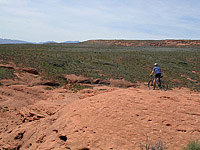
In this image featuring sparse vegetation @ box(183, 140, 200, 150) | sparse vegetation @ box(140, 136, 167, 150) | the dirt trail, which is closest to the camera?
sparse vegetation @ box(183, 140, 200, 150)

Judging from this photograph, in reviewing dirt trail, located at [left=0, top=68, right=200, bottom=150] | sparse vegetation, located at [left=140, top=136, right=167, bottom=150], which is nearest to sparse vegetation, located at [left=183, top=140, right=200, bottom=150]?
dirt trail, located at [left=0, top=68, right=200, bottom=150]

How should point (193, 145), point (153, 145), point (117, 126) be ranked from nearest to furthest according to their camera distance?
point (193, 145) → point (153, 145) → point (117, 126)

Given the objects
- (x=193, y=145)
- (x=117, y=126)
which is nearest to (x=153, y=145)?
(x=193, y=145)

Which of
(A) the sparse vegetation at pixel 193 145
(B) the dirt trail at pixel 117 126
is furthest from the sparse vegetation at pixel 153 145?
(A) the sparse vegetation at pixel 193 145

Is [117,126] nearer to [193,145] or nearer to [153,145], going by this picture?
[153,145]

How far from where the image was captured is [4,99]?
12.5 m

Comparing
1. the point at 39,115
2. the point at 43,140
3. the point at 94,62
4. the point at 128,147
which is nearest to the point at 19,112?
the point at 39,115

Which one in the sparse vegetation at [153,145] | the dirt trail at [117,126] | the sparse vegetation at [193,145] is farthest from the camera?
the dirt trail at [117,126]

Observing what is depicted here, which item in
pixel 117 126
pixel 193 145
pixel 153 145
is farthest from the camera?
pixel 117 126

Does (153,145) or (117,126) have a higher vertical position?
(117,126)

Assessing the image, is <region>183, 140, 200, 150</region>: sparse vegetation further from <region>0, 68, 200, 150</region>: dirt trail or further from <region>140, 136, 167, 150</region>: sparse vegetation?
<region>140, 136, 167, 150</region>: sparse vegetation

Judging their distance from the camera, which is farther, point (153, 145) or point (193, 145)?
point (153, 145)

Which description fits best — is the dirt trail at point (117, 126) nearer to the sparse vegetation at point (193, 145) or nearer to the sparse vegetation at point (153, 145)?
the sparse vegetation at point (153, 145)

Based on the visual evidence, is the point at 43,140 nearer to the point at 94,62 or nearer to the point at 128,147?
the point at 128,147
